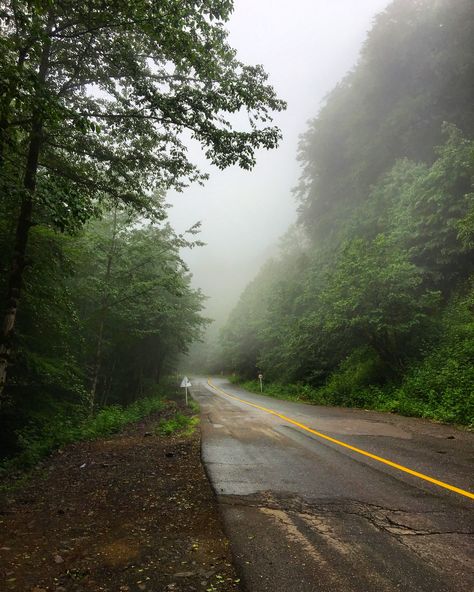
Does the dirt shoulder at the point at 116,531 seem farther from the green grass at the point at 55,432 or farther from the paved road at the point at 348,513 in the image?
the green grass at the point at 55,432

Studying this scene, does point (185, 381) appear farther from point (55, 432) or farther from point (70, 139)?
point (70, 139)

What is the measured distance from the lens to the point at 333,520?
443cm

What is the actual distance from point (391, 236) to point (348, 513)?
15799mm

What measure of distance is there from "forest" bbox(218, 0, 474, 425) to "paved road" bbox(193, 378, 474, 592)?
486cm

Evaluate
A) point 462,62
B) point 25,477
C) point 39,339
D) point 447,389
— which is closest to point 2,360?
point 25,477

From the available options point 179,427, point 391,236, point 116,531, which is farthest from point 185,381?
point 116,531

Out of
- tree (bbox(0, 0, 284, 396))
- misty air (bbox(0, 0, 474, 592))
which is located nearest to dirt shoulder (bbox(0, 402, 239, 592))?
misty air (bbox(0, 0, 474, 592))

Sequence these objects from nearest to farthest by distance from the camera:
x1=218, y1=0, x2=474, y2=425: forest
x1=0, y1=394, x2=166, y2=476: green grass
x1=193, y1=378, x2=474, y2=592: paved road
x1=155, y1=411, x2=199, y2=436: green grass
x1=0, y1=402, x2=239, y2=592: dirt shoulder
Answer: x1=193, y1=378, x2=474, y2=592: paved road < x1=0, y1=402, x2=239, y2=592: dirt shoulder < x1=0, y1=394, x2=166, y2=476: green grass < x1=155, y1=411, x2=199, y2=436: green grass < x1=218, y1=0, x2=474, y2=425: forest

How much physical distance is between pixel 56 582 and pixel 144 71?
28.3ft

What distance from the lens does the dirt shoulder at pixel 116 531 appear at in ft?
11.3

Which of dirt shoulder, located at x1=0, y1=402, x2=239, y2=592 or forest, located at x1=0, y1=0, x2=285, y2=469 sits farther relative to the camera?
forest, located at x1=0, y1=0, x2=285, y2=469

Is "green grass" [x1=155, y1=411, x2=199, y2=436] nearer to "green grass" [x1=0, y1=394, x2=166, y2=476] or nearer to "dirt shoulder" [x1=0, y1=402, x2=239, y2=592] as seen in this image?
"green grass" [x1=0, y1=394, x2=166, y2=476]

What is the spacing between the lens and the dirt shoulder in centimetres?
344

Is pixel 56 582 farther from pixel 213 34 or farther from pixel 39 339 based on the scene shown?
pixel 39 339
